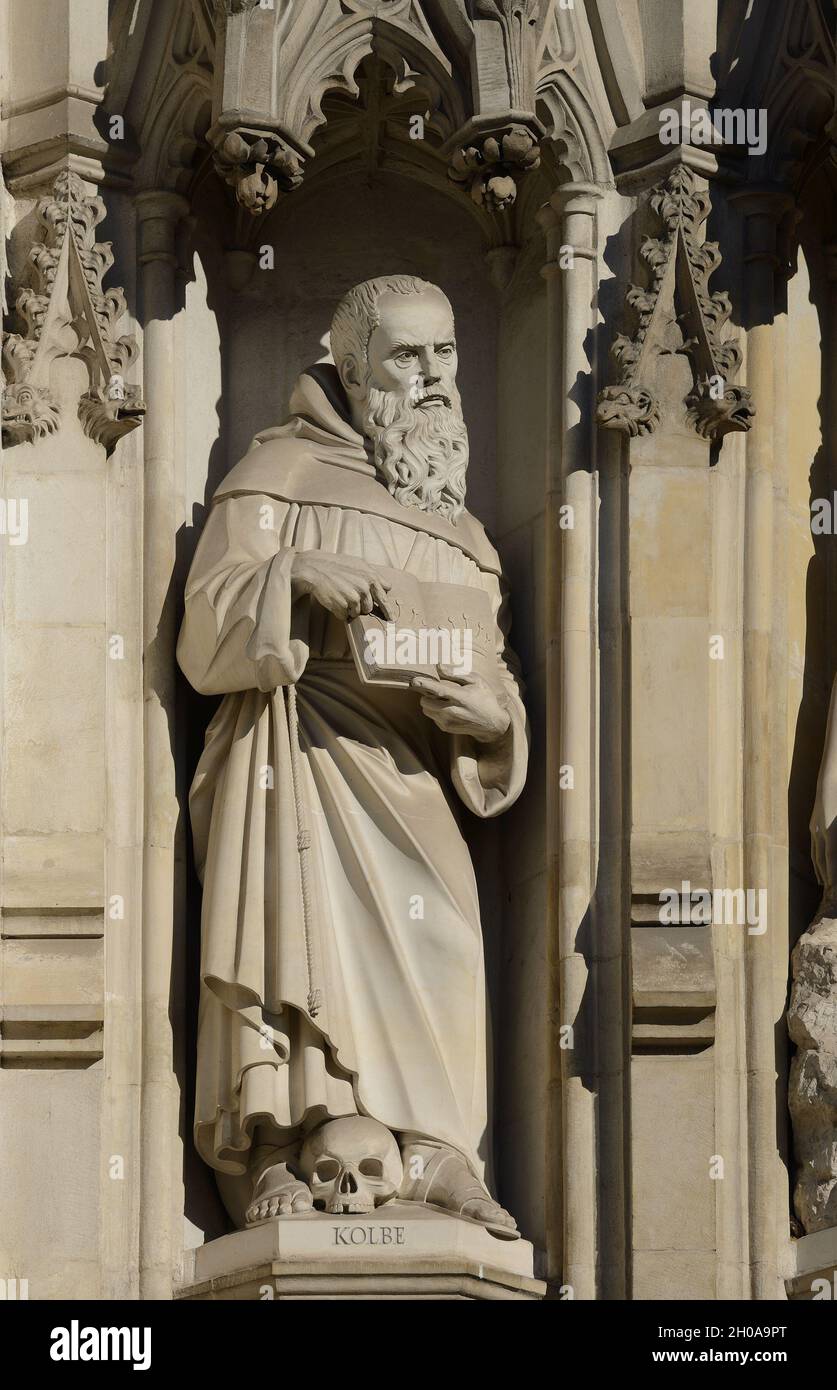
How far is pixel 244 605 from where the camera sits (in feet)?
46.0

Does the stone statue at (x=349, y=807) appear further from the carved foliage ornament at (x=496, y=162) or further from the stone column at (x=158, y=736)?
the carved foliage ornament at (x=496, y=162)

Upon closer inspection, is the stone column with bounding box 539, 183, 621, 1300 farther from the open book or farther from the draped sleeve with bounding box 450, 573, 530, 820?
the open book

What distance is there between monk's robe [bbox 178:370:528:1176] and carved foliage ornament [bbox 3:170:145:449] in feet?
1.56

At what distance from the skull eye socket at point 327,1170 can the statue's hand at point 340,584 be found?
169 cm

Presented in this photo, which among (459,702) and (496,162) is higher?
(496,162)

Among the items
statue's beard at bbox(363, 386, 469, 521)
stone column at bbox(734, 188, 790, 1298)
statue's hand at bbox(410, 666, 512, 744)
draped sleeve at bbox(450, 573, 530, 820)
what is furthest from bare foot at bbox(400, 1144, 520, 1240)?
statue's beard at bbox(363, 386, 469, 521)

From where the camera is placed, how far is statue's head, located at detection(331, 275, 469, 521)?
14555 mm

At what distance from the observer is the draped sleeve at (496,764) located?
46.9 feet

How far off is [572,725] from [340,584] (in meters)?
0.89

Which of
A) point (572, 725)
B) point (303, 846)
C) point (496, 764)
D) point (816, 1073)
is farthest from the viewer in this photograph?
point (496, 764)

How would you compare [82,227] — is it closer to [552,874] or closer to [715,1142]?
[552,874]

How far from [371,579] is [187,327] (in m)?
1.41

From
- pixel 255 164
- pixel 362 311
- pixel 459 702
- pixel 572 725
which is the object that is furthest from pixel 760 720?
pixel 255 164

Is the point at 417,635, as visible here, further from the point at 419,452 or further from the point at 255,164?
the point at 255,164
